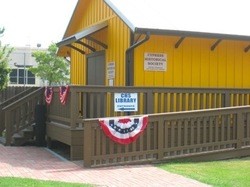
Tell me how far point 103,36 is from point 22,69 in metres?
49.8

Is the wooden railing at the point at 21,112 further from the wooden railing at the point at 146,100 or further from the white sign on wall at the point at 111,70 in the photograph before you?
the white sign on wall at the point at 111,70

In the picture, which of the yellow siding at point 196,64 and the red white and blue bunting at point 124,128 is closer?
the red white and blue bunting at point 124,128

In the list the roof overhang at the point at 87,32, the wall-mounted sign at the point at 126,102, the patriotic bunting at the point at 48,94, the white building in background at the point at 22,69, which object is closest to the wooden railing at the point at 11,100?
the patriotic bunting at the point at 48,94

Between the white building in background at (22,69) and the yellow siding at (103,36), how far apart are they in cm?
4043

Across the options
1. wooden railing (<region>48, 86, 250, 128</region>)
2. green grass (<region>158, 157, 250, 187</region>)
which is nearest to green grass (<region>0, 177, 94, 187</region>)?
green grass (<region>158, 157, 250, 187</region>)

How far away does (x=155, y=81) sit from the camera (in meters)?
13.4

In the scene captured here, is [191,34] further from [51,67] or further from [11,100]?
[51,67]

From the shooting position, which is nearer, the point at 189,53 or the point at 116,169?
the point at 116,169

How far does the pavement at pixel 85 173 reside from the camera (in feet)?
28.8

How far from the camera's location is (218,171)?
9859 mm

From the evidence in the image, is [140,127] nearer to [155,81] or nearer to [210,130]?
[210,130]

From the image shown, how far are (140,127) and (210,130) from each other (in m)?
1.89

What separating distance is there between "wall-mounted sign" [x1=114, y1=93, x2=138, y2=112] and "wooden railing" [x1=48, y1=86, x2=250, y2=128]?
0.34 feet

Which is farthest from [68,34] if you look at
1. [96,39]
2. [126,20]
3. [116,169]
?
[116,169]
